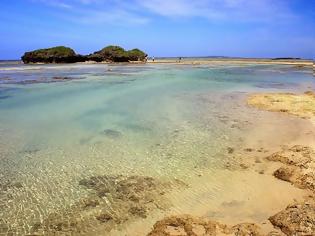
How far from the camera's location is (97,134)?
14.7 metres

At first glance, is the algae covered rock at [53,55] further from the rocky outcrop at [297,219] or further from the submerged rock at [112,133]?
the rocky outcrop at [297,219]

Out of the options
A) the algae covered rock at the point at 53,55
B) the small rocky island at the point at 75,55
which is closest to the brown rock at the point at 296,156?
the small rocky island at the point at 75,55

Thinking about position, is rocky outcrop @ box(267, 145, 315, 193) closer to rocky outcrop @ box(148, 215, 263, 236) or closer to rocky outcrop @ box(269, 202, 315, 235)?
rocky outcrop @ box(269, 202, 315, 235)

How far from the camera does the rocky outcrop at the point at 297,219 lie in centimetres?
661

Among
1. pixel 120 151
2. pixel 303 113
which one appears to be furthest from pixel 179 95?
pixel 120 151

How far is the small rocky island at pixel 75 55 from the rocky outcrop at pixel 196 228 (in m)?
93.8

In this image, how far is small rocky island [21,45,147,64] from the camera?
97.5 m

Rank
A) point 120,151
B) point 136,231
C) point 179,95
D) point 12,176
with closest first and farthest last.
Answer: point 136,231 → point 12,176 → point 120,151 → point 179,95

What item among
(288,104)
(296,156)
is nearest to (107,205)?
(296,156)

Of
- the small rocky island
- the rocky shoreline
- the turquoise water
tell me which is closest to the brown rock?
the rocky shoreline

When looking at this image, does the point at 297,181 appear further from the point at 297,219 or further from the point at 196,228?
the point at 196,228

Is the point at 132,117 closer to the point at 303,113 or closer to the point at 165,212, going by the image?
the point at 303,113

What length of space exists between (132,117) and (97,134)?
12.0 ft

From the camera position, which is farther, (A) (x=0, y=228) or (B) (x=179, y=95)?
(B) (x=179, y=95)
